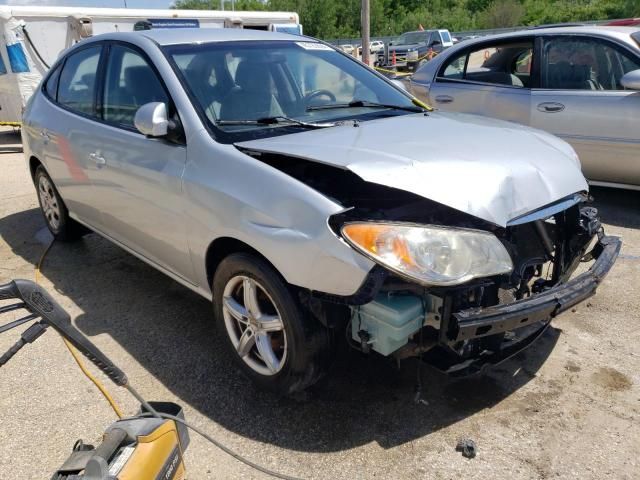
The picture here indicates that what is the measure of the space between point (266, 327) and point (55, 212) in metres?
3.17

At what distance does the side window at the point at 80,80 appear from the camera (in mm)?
3969

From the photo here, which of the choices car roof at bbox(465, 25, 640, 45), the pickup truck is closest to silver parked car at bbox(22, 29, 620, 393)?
car roof at bbox(465, 25, 640, 45)

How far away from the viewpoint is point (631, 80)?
4.71m

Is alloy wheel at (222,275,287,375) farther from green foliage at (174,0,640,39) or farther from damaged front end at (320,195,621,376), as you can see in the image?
green foliage at (174,0,640,39)

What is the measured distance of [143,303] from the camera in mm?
3869

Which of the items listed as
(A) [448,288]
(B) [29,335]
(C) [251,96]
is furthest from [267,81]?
(B) [29,335]

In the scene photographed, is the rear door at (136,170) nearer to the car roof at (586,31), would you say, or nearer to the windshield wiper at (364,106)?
the windshield wiper at (364,106)

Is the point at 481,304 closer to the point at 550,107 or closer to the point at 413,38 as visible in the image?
the point at 550,107

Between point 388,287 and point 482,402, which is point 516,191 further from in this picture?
point 482,402

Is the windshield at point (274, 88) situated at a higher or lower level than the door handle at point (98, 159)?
higher

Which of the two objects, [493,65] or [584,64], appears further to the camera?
[493,65]

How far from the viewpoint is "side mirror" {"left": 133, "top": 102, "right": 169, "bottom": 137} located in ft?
9.39

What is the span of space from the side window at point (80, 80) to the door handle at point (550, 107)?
12.8 ft

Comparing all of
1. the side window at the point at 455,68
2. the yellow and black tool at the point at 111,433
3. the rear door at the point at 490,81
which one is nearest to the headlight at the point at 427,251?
the yellow and black tool at the point at 111,433
